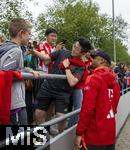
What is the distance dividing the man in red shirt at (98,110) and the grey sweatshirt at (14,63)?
1116 mm

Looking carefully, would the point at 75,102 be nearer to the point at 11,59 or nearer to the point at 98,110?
the point at 98,110

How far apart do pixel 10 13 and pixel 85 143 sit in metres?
18.8

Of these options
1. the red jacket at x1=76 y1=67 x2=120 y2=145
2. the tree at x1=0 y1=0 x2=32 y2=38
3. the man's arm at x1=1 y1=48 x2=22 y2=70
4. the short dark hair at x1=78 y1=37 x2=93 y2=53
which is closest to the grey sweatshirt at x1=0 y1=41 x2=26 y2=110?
the man's arm at x1=1 y1=48 x2=22 y2=70

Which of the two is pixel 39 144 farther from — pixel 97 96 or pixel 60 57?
pixel 60 57

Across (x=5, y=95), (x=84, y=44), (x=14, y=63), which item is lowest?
(x=5, y=95)

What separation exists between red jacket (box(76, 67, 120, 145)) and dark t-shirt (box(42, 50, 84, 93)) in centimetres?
103

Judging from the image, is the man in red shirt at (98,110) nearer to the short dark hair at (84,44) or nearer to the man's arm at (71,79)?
the man's arm at (71,79)

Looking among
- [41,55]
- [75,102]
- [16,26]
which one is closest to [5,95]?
[16,26]

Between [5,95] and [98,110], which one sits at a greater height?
[5,95]

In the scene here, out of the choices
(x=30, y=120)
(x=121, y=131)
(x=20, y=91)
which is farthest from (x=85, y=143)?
(x=121, y=131)

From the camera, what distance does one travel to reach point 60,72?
6.66 m

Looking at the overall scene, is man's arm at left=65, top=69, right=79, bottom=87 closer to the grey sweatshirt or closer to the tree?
the grey sweatshirt

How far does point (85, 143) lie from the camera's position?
554 cm

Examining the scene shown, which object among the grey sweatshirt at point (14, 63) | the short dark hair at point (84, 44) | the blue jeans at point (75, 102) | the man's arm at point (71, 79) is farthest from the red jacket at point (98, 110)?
the blue jeans at point (75, 102)
